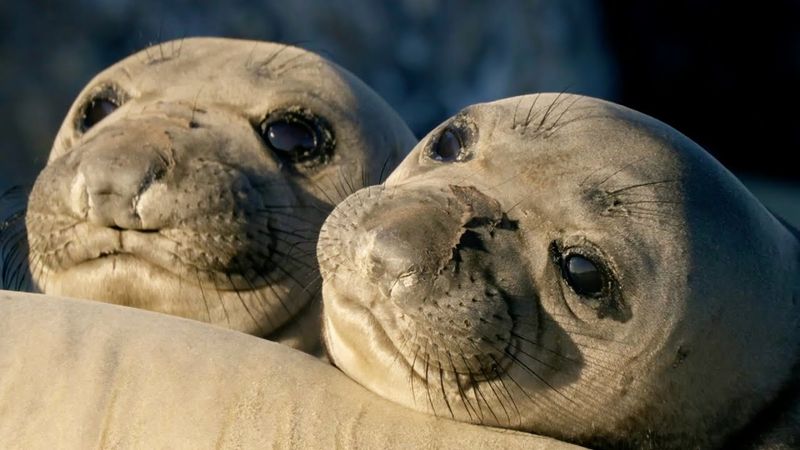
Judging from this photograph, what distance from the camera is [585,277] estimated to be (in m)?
2.97

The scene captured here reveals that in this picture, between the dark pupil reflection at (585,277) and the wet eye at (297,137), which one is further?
the wet eye at (297,137)

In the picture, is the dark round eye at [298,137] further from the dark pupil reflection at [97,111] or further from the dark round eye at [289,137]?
the dark pupil reflection at [97,111]

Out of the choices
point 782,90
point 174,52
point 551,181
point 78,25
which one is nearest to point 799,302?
point 551,181

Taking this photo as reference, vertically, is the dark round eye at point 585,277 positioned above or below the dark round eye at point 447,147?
below

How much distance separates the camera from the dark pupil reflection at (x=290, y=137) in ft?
13.0

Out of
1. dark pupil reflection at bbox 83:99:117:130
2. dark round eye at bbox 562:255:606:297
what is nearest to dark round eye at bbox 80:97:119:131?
dark pupil reflection at bbox 83:99:117:130

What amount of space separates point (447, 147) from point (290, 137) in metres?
0.71

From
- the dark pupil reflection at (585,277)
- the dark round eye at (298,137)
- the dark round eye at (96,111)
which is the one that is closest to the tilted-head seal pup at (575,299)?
the dark pupil reflection at (585,277)

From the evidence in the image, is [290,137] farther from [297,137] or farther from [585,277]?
[585,277]

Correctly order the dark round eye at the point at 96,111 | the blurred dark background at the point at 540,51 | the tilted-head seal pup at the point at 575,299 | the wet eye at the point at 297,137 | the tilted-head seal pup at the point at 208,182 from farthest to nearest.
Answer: the blurred dark background at the point at 540,51 < the dark round eye at the point at 96,111 < the wet eye at the point at 297,137 < the tilted-head seal pup at the point at 208,182 < the tilted-head seal pup at the point at 575,299

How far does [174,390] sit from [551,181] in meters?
0.99

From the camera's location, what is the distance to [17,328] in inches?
109

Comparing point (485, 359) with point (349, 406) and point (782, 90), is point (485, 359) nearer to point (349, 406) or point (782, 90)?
point (349, 406)

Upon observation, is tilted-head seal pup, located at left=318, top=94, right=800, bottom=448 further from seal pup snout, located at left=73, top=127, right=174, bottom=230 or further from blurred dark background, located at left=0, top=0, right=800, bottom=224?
blurred dark background, located at left=0, top=0, right=800, bottom=224
